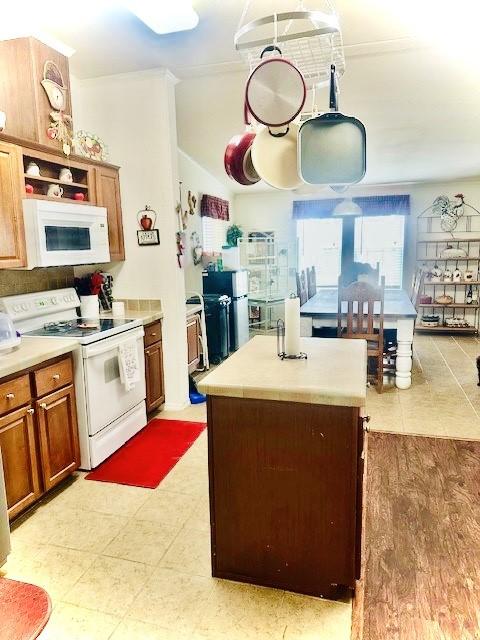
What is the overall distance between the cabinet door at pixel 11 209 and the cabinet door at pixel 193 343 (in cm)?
204

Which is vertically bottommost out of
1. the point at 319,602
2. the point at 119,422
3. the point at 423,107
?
the point at 319,602

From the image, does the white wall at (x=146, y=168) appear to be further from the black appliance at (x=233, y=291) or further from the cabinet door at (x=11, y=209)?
the black appliance at (x=233, y=291)

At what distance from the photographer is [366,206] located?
6.83m

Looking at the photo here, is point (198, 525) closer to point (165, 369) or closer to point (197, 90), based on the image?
point (165, 369)

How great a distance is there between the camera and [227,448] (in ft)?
5.74

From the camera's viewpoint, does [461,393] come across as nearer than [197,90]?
A: No

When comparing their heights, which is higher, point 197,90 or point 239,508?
point 197,90

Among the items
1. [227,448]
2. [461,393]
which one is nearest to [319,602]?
[227,448]

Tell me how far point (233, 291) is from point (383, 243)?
282 centimetres

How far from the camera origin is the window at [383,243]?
22.7 feet

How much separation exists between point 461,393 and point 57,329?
11.4 feet

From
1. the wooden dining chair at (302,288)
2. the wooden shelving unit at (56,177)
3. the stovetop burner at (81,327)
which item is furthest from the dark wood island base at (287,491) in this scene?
the wooden dining chair at (302,288)

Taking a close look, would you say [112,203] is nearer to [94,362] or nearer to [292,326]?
[94,362]

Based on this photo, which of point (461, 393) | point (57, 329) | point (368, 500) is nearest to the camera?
point (368, 500)
